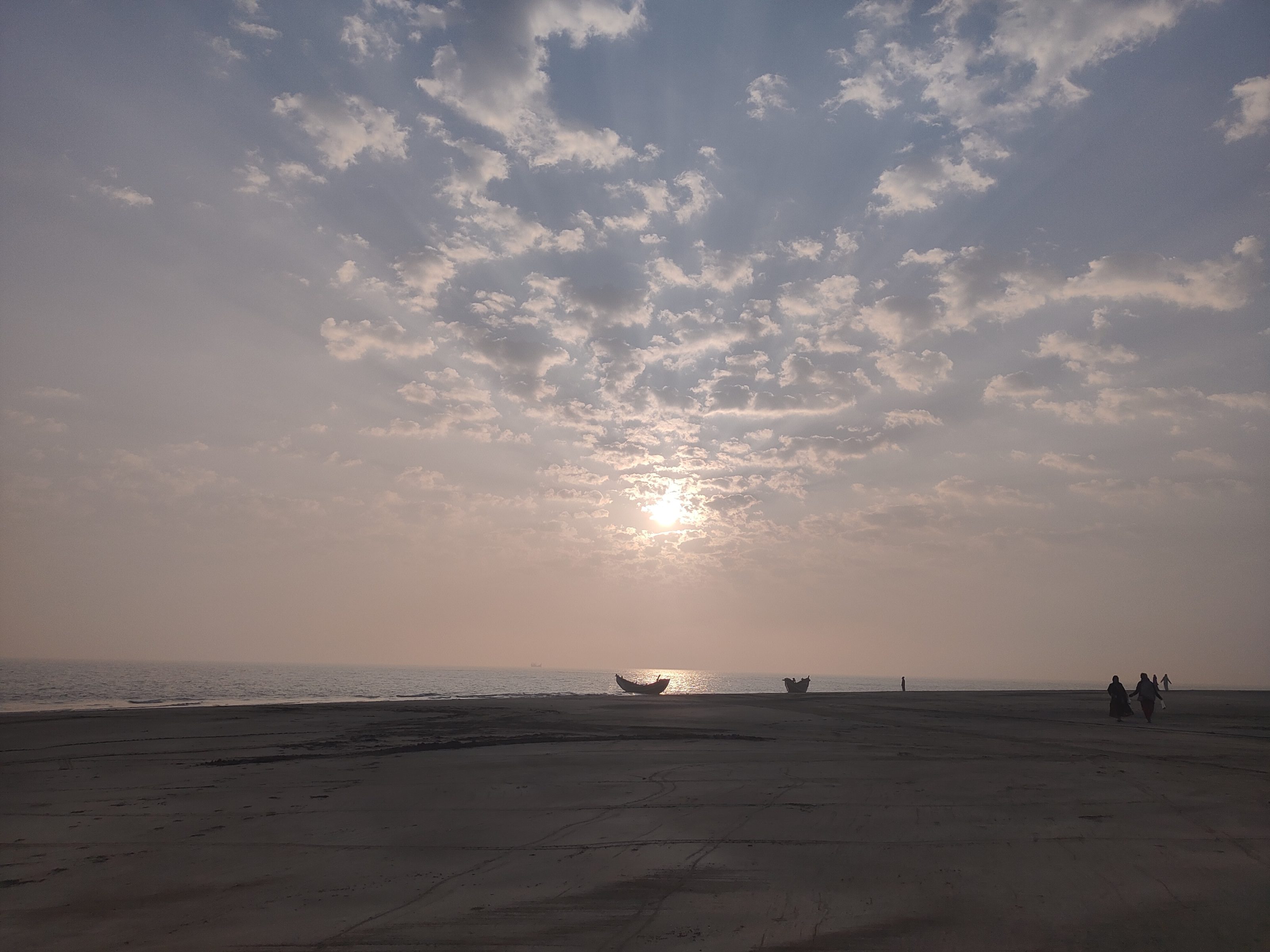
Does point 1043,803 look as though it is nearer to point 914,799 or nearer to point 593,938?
point 914,799

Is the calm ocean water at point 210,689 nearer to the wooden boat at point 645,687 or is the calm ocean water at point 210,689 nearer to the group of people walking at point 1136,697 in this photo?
the wooden boat at point 645,687

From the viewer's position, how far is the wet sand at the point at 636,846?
6.30 metres

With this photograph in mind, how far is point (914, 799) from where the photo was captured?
11.2 metres

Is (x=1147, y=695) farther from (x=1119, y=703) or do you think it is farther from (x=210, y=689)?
(x=210, y=689)

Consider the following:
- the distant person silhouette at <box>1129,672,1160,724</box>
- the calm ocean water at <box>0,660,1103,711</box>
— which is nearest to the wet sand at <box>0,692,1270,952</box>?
the distant person silhouette at <box>1129,672,1160,724</box>

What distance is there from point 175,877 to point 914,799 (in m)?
9.96

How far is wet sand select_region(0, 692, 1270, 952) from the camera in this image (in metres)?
6.30

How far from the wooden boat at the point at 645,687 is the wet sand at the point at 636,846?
52.1 metres

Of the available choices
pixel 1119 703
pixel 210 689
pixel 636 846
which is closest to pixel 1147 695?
pixel 1119 703

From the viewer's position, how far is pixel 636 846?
28.9 feet

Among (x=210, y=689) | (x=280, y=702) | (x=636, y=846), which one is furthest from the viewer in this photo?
(x=210, y=689)

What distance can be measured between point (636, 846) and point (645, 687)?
2475 inches

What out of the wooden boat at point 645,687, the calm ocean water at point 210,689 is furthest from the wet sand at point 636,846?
the wooden boat at point 645,687

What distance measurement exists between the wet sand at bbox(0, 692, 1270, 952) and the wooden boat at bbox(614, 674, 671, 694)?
2052 inches
